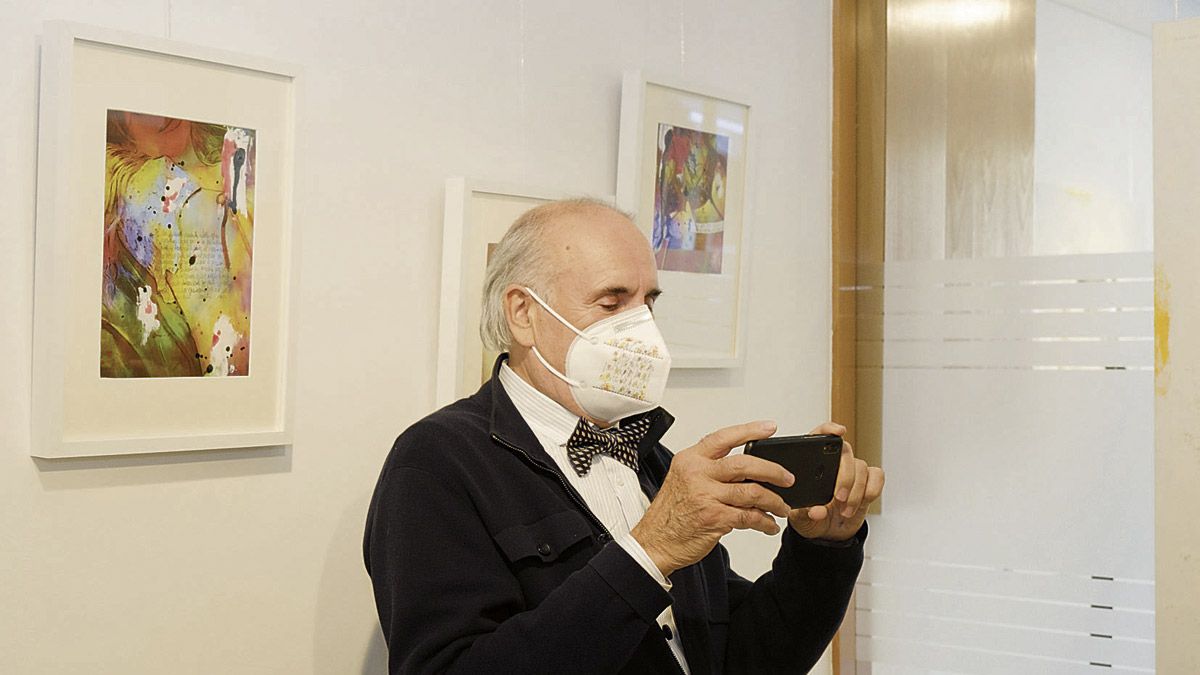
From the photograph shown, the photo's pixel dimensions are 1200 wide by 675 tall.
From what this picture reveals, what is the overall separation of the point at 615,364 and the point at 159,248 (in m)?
0.72

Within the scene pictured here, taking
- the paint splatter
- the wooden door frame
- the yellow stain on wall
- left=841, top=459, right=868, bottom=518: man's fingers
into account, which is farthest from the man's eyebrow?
the wooden door frame

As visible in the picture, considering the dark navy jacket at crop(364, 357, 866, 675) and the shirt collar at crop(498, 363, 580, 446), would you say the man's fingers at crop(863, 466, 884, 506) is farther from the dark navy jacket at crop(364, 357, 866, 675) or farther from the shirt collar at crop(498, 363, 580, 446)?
the shirt collar at crop(498, 363, 580, 446)

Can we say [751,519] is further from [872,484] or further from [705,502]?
[872,484]

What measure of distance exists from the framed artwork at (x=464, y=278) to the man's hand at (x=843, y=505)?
0.72m

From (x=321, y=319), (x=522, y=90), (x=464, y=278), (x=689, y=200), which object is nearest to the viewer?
(x=321, y=319)

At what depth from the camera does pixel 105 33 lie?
1716 millimetres

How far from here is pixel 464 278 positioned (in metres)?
2.20

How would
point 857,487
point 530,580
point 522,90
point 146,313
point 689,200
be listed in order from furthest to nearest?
point 689,200, point 522,90, point 146,313, point 857,487, point 530,580

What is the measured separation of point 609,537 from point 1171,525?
124 centimetres

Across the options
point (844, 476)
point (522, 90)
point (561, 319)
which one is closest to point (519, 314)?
point (561, 319)

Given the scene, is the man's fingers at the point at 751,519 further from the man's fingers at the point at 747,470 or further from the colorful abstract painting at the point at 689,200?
the colorful abstract painting at the point at 689,200

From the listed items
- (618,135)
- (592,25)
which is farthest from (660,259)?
(592,25)

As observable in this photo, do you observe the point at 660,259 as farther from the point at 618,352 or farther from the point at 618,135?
the point at 618,352

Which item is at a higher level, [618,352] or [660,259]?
[660,259]
